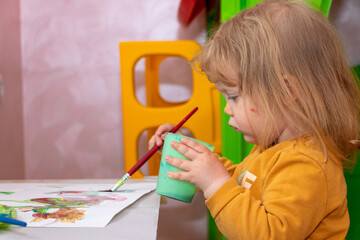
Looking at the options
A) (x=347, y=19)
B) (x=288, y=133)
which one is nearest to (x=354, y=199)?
(x=288, y=133)

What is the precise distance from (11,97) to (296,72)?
1113 millimetres

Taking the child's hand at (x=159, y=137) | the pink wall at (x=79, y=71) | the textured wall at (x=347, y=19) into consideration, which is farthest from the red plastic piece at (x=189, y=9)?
the child's hand at (x=159, y=137)

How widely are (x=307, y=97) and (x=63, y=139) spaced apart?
117cm

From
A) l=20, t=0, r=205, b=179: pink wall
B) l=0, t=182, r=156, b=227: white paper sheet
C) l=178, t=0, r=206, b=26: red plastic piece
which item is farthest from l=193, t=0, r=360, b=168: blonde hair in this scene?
l=20, t=0, r=205, b=179: pink wall

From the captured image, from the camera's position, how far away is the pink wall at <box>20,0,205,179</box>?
1563 mm

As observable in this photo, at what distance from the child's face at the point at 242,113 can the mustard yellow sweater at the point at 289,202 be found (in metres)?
0.07

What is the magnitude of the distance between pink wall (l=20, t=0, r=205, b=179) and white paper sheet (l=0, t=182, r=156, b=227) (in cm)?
80

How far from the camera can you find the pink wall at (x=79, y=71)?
1.56m

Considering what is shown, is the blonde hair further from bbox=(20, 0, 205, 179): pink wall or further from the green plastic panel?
bbox=(20, 0, 205, 179): pink wall

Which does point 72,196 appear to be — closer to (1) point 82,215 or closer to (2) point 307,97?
(1) point 82,215

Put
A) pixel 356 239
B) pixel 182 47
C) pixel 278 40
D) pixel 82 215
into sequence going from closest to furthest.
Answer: pixel 82 215 < pixel 278 40 < pixel 356 239 < pixel 182 47

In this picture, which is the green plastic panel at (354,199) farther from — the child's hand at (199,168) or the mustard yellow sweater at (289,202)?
the child's hand at (199,168)

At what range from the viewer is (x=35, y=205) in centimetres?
59

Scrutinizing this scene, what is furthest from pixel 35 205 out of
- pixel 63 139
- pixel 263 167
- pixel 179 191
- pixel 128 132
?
pixel 63 139
